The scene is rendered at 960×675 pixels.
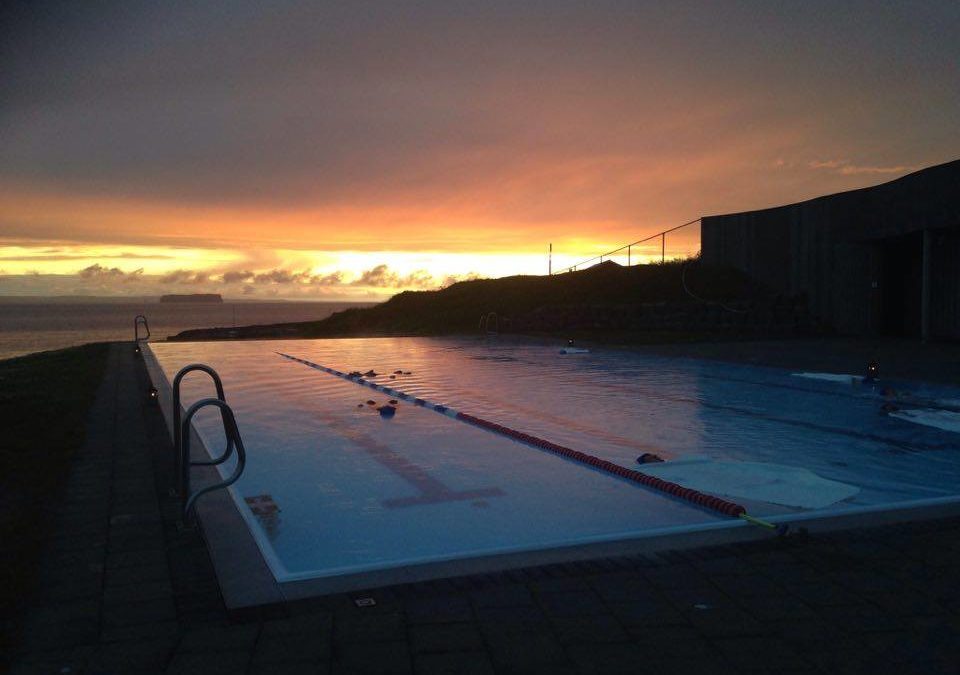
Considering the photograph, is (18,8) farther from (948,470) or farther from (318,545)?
(948,470)

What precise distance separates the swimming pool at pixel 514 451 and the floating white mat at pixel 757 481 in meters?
0.11

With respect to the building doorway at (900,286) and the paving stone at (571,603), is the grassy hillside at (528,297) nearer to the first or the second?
the building doorway at (900,286)

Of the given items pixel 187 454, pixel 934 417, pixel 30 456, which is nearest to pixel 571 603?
pixel 187 454

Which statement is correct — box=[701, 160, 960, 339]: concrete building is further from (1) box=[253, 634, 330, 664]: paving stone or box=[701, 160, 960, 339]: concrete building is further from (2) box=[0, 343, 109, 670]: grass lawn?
(1) box=[253, 634, 330, 664]: paving stone

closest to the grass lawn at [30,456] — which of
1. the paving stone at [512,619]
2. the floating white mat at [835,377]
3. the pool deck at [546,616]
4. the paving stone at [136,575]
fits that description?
the pool deck at [546,616]

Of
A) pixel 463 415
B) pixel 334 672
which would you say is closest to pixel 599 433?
pixel 463 415

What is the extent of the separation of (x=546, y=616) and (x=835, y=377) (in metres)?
8.45

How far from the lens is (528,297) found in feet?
89.8

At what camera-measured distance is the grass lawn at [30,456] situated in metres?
2.85

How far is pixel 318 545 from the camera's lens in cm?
345

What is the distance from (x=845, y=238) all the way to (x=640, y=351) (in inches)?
231

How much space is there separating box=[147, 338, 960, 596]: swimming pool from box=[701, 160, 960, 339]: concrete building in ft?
18.8

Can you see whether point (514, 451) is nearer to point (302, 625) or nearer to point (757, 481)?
point (757, 481)

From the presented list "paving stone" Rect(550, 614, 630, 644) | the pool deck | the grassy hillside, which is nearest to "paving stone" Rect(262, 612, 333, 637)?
the pool deck
